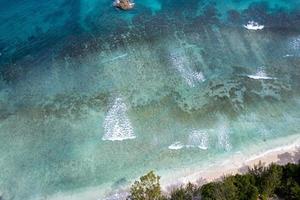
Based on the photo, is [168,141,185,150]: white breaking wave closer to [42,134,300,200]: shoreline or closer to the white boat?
[42,134,300,200]: shoreline

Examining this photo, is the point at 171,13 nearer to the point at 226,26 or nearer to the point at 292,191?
the point at 226,26

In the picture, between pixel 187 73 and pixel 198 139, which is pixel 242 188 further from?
pixel 187 73

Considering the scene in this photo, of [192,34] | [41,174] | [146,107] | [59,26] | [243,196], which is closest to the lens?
[243,196]

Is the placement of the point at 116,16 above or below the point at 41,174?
above

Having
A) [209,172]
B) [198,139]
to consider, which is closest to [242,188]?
[209,172]

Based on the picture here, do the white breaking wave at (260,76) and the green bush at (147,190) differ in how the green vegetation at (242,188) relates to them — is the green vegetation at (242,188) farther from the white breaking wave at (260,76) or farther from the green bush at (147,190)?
the white breaking wave at (260,76)

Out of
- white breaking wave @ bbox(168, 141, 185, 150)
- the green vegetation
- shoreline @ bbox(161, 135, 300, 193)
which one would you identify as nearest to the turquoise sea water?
white breaking wave @ bbox(168, 141, 185, 150)

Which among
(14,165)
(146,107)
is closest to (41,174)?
(14,165)

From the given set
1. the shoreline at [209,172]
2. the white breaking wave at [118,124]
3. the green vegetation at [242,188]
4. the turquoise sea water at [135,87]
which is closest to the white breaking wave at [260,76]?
the turquoise sea water at [135,87]
